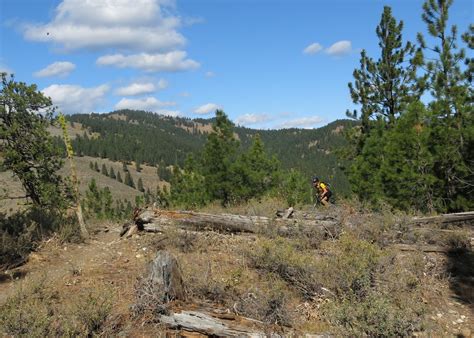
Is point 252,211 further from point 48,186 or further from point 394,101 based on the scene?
point 394,101

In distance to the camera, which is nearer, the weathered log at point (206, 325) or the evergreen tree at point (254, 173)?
the weathered log at point (206, 325)

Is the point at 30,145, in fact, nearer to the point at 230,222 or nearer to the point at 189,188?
the point at 230,222

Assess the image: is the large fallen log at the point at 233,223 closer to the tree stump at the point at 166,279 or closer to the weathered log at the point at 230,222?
the weathered log at the point at 230,222

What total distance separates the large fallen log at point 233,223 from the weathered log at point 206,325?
4047 mm

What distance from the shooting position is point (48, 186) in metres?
10.7

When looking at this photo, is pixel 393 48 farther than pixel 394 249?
Yes

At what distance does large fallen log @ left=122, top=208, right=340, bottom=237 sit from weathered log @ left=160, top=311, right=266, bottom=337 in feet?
13.3

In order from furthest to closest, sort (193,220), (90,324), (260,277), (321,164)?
1. (321,164)
2. (193,220)
3. (260,277)
4. (90,324)

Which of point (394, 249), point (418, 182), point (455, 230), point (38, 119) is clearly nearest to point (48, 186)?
point (38, 119)

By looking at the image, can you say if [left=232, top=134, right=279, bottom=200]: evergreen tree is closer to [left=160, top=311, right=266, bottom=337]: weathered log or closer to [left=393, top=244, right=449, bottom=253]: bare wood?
[left=393, top=244, right=449, bottom=253]: bare wood

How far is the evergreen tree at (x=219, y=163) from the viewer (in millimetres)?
20531

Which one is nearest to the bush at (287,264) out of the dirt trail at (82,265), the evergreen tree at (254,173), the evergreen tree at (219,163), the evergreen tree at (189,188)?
the dirt trail at (82,265)

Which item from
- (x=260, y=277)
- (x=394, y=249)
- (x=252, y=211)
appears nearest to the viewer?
(x=260, y=277)

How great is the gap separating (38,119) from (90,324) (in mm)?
7641
